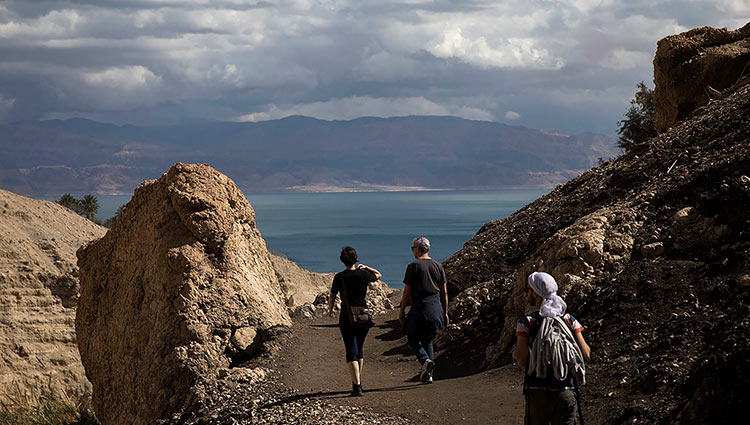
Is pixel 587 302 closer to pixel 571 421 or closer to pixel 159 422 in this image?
pixel 571 421

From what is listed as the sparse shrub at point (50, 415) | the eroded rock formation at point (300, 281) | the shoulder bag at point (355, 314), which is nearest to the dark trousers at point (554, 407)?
the shoulder bag at point (355, 314)

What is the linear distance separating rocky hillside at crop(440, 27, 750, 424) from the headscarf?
1418 mm

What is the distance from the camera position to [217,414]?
32.0ft

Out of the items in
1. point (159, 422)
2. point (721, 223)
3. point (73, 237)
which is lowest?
point (159, 422)

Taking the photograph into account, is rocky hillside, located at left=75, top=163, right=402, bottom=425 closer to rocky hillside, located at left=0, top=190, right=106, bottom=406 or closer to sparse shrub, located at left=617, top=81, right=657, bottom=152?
rocky hillside, located at left=0, top=190, right=106, bottom=406

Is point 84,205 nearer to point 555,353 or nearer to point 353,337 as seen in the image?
point 353,337

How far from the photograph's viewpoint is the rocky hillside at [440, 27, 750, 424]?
7398 millimetres

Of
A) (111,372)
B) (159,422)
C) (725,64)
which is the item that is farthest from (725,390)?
(725,64)

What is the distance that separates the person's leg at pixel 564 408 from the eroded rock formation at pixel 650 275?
1.07m

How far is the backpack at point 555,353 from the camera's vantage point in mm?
5672

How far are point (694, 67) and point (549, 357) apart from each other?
54.7 feet

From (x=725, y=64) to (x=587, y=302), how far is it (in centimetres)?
1184

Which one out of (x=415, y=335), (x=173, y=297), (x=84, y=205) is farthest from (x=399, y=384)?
(x=84, y=205)

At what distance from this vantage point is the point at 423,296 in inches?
368
